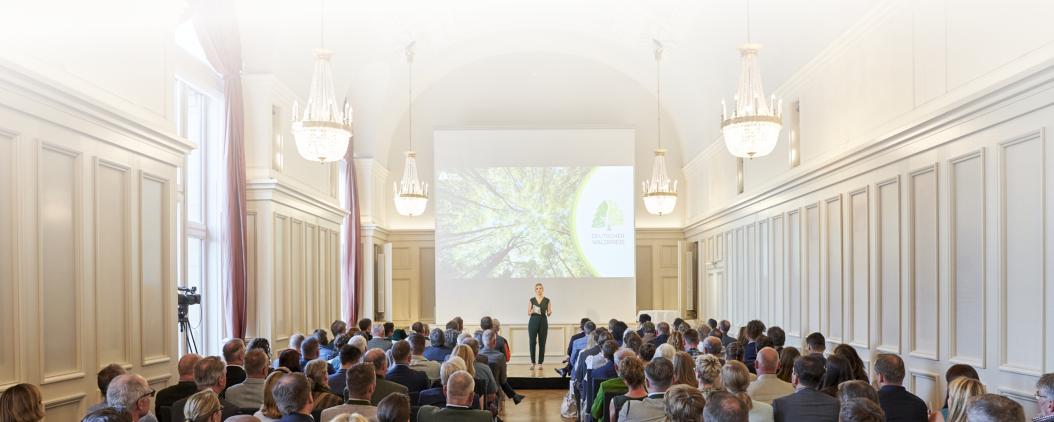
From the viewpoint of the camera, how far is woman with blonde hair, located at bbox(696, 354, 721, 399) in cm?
572

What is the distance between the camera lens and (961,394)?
4621 millimetres

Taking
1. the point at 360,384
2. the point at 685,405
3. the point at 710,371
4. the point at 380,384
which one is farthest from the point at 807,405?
the point at 380,384

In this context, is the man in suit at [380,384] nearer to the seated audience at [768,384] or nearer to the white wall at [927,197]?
the seated audience at [768,384]

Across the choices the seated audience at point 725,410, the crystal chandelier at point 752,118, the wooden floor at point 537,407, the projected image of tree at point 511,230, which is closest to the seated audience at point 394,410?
the seated audience at point 725,410

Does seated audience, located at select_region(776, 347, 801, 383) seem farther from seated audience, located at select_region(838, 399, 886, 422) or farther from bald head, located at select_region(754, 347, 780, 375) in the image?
seated audience, located at select_region(838, 399, 886, 422)

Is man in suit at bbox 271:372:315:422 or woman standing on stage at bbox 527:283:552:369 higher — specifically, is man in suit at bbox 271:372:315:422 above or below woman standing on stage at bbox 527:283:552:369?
above

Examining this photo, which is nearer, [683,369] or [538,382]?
[683,369]

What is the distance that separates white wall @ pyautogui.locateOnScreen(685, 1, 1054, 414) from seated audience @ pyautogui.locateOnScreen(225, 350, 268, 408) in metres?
4.98

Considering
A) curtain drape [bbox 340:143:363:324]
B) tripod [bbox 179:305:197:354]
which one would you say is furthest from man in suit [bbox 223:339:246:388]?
curtain drape [bbox 340:143:363:324]

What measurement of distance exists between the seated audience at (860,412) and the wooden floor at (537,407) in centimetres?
729

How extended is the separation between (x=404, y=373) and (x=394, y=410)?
2.93m

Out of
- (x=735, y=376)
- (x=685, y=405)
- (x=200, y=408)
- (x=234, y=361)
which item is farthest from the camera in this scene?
(x=234, y=361)

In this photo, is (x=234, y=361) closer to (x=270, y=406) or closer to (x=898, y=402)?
(x=270, y=406)

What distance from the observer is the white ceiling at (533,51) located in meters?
10.7
